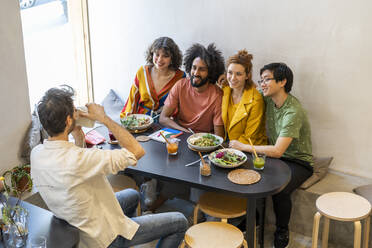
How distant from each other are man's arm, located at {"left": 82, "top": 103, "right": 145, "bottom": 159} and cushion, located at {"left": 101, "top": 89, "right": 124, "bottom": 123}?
2.03m

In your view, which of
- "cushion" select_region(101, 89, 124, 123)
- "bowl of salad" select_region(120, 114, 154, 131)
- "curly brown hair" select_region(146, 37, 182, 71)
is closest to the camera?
"bowl of salad" select_region(120, 114, 154, 131)

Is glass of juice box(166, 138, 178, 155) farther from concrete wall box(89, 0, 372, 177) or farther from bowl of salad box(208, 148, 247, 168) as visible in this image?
concrete wall box(89, 0, 372, 177)

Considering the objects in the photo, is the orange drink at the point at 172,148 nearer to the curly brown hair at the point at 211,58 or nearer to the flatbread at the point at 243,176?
the flatbread at the point at 243,176

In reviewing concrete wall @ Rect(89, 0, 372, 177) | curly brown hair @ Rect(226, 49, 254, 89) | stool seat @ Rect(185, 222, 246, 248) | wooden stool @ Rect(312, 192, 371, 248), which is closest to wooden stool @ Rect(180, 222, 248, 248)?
stool seat @ Rect(185, 222, 246, 248)

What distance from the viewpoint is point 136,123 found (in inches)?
121

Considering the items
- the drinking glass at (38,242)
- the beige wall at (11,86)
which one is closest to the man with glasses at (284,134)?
the drinking glass at (38,242)

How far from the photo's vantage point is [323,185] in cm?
298

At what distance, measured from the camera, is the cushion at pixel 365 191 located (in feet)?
8.79

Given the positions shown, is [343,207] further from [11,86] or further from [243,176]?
[11,86]

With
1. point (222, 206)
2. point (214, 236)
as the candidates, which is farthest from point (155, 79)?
point (214, 236)

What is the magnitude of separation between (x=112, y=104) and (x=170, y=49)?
1130mm

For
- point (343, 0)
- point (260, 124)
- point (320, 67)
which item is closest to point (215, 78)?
point (260, 124)

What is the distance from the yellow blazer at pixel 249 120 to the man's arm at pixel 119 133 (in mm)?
1166

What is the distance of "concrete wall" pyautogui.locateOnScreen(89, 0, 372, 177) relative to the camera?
9.43ft
